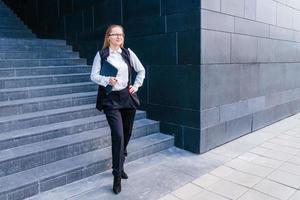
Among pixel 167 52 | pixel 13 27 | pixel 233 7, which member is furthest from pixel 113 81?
pixel 13 27

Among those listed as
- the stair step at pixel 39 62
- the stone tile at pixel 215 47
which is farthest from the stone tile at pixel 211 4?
the stair step at pixel 39 62

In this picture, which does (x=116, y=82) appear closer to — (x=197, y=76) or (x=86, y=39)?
(x=197, y=76)

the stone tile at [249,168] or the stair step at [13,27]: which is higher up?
the stair step at [13,27]

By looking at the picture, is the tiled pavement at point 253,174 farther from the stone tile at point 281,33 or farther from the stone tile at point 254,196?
the stone tile at point 281,33

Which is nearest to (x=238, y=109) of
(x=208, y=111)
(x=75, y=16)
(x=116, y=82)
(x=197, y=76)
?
(x=208, y=111)

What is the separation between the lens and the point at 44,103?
16.9ft

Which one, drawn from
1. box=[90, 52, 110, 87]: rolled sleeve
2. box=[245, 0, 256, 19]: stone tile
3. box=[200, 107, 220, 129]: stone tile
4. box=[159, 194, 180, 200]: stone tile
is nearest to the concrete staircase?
box=[200, 107, 220, 129]: stone tile

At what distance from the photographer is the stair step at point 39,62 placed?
6100mm

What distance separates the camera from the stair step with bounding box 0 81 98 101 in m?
5.12

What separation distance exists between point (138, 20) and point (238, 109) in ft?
8.76

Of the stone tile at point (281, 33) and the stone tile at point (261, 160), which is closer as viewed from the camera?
the stone tile at point (261, 160)

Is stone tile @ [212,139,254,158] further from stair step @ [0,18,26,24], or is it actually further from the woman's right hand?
stair step @ [0,18,26,24]

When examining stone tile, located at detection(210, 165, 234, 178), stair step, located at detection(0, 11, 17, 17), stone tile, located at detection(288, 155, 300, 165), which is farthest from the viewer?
stair step, located at detection(0, 11, 17, 17)

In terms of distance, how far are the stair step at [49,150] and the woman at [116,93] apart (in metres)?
0.93
